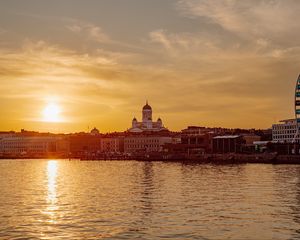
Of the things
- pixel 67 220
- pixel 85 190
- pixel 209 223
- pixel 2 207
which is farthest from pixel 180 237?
pixel 85 190

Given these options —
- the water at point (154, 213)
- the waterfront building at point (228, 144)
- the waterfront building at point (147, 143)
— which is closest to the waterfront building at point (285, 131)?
the waterfront building at point (228, 144)

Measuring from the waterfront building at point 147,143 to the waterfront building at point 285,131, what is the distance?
4675 cm

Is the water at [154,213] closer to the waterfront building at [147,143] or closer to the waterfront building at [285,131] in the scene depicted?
the waterfront building at [285,131]

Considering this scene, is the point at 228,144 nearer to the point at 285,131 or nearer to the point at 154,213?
the point at 285,131

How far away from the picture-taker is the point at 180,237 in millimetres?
24062

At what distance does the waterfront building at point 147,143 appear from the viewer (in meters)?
188

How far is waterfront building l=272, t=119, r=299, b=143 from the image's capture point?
143 m

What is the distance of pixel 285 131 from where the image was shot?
146 m

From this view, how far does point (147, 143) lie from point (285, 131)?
59413mm

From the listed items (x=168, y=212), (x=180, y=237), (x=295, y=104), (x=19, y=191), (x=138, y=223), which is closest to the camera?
(x=180, y=237)

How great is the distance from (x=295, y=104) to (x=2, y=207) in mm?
84897

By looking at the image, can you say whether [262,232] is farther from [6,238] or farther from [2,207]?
[2,207]

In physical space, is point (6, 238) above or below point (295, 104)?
below

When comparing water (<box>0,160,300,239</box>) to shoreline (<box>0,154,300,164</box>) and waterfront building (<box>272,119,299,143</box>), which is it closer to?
shoreline (<box>0,154,300,164</box>)
